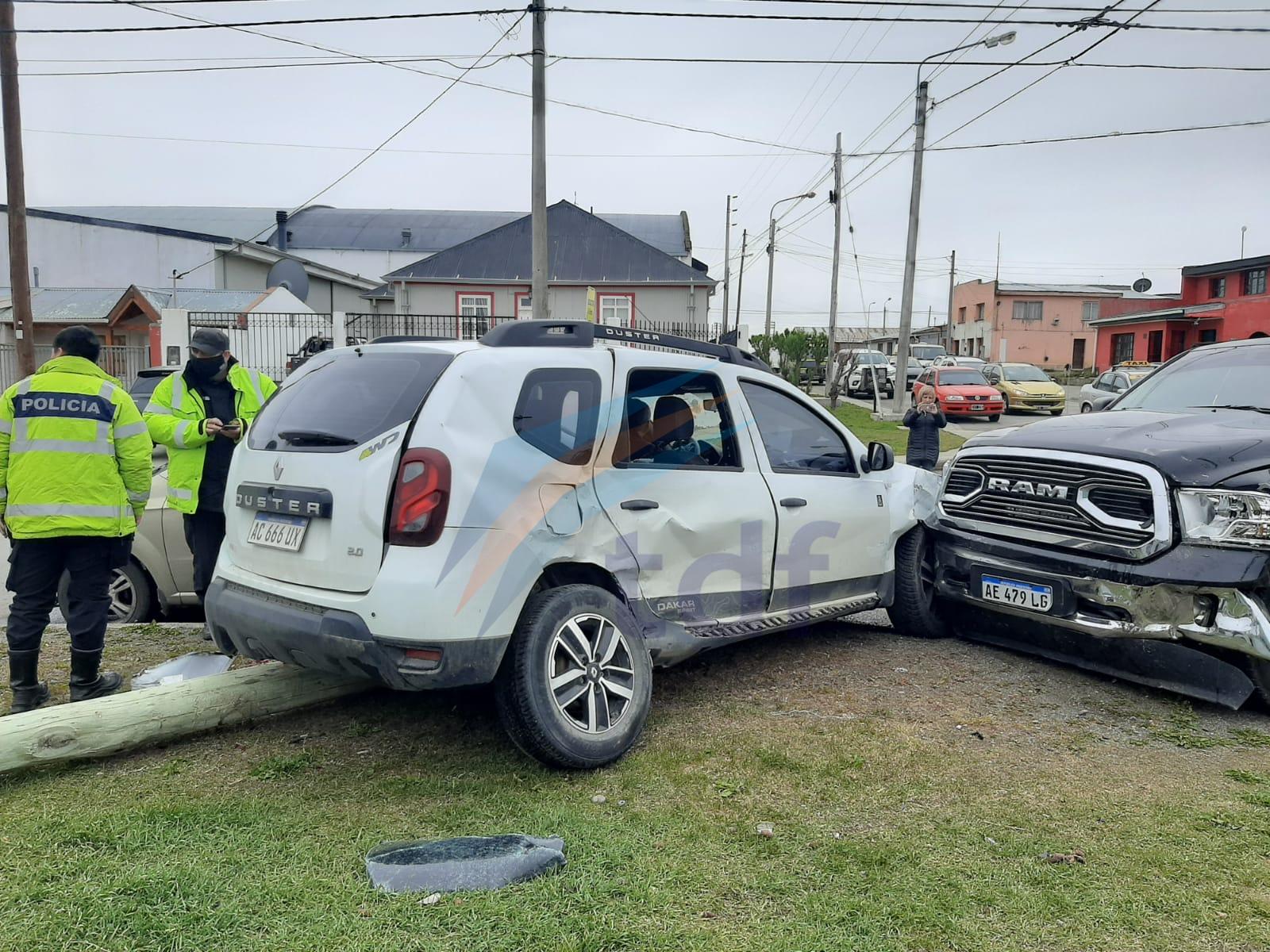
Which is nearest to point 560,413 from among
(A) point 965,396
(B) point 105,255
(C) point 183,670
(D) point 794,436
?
(D) point 794,436

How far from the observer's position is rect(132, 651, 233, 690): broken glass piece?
4699 mm

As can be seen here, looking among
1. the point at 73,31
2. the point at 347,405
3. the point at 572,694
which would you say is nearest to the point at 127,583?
→ the point at 347,405

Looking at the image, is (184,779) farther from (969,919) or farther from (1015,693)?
(1015,693)

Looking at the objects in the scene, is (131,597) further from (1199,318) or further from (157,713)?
(1199,318)

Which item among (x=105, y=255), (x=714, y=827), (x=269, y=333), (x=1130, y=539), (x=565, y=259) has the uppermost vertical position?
(x=105, y=255)

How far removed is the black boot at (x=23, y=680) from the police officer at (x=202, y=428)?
104cm

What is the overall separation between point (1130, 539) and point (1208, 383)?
1.88 metres

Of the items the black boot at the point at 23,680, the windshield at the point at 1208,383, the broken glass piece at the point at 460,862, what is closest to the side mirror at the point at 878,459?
the windshield at the point at 1208,383

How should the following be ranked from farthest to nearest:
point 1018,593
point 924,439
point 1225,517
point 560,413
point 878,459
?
point 924,439 → point 878,459 → point 1018,593 → point 1225,517 → point 560,413

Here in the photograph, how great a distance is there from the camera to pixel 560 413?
155 inches

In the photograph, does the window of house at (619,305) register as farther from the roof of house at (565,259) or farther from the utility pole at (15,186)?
the utility pole at (15,186)

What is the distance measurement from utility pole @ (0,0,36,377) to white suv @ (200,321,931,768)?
13.3 meters

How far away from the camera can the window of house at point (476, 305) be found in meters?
29.7

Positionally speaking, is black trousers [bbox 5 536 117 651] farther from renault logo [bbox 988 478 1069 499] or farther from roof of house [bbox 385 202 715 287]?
roof of house [bbox 385 202 715 287]
